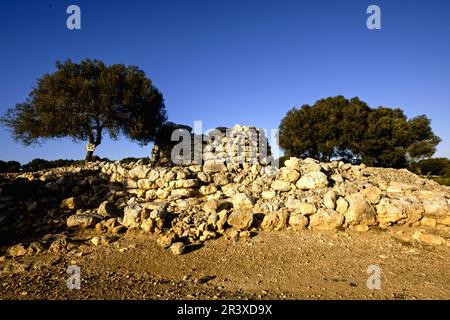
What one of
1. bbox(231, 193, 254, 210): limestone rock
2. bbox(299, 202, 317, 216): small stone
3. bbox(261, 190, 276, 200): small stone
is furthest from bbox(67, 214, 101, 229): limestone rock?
bbox(299, 202, 317, 216): small stone

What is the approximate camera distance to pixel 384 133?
27.9m

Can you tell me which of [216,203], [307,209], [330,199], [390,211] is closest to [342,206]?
[330,199]

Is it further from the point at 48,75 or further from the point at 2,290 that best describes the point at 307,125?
the point at 2,290

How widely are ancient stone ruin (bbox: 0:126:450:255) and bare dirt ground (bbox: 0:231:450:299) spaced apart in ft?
1.75

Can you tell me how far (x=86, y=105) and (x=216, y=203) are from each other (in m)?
12.5

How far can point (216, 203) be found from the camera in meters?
9.68

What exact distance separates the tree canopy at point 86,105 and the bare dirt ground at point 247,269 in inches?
475

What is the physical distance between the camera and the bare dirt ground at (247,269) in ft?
16.9

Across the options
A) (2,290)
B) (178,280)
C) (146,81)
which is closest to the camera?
(2,290)

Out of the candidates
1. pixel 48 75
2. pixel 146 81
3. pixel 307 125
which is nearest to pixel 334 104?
pixel 307 125

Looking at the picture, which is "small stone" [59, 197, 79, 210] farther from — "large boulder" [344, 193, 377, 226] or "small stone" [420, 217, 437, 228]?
"small stone" [420, 217, 437, 228]

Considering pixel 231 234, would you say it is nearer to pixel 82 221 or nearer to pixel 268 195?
pixel 268 195
